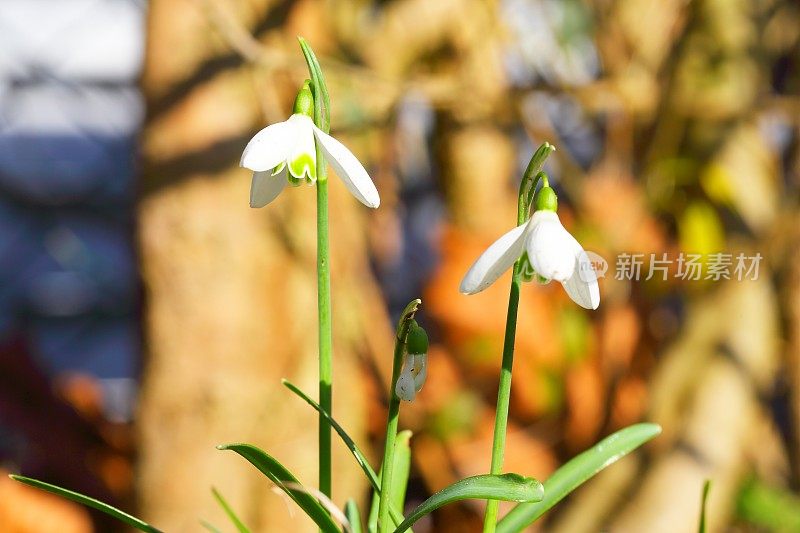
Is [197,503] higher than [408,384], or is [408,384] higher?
[408,384]

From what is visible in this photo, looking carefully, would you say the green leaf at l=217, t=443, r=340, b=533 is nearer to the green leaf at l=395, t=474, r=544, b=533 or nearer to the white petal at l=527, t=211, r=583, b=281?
the green leaf at l=395, t=474, r=544, b=533

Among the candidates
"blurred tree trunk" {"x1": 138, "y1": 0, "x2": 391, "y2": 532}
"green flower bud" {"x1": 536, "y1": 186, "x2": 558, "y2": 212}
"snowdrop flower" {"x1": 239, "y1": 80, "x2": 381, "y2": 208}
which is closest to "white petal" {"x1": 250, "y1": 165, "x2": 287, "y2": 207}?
"snowdrop flower" {"x1": 239, "y1": 80, "x2": 381, "y2": 208}

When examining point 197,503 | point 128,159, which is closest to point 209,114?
point 197,503

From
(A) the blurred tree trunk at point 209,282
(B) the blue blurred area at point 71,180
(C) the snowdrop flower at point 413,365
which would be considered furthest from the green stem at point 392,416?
(B) the blue blurred area at point 71,180

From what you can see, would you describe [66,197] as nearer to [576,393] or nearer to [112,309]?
[112,309]

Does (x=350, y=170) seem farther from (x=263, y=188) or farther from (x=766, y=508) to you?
(x=766, y=508)

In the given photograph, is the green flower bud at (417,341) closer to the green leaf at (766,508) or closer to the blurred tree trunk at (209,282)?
the blurred tree trunk at (209,282)
